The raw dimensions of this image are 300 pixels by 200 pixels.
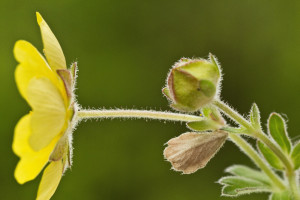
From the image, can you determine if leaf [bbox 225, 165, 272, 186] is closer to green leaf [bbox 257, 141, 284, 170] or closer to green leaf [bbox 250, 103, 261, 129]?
green leaf [bbox 257, 141, 284, 170]

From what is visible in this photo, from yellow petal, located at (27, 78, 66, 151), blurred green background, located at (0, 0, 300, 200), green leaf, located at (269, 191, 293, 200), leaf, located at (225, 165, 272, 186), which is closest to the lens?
yellow petal, located at (27, 78, 66, 151)

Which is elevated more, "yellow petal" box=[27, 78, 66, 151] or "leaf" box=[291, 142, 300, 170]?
"yellow petal" box=[27, 78, 66, 151]

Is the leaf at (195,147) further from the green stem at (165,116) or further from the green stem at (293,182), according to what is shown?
the green stem at (293,182)

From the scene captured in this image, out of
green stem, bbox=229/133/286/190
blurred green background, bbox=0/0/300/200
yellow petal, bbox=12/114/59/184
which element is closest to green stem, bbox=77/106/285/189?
green stem, bbox=229/133/286/190

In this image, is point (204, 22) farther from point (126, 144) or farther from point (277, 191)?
point (277, 191)

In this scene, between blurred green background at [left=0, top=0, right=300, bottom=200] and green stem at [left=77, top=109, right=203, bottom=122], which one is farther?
blurred green background at [left=0, top=0, right=300, bottom=200]

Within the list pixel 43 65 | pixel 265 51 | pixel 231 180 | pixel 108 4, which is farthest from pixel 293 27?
pixel 43 65
